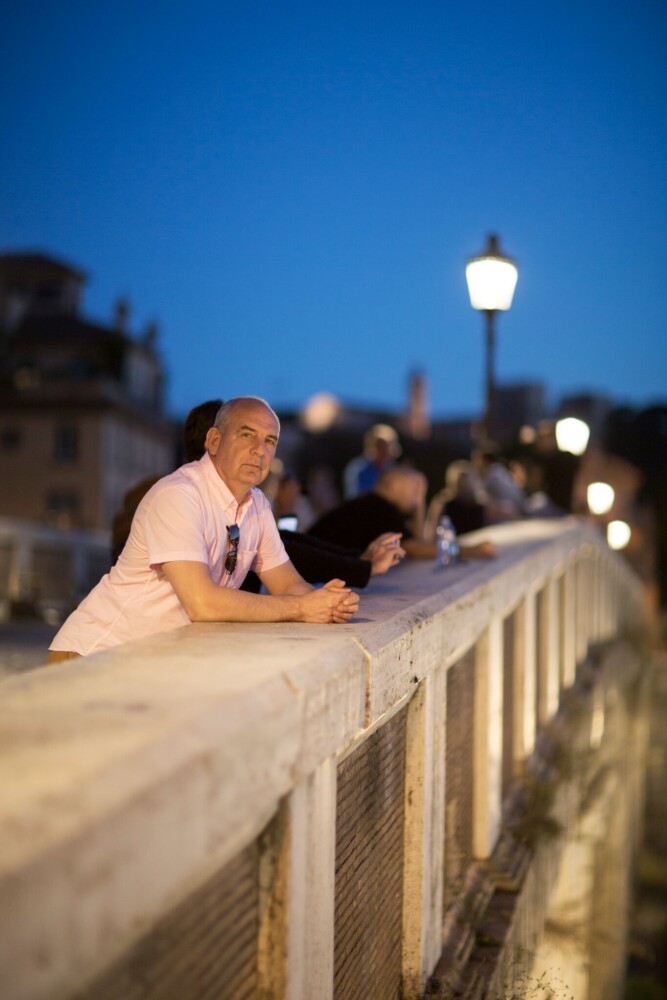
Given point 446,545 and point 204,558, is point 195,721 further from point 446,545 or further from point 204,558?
point 446,545

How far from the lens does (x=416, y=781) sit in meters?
4.24

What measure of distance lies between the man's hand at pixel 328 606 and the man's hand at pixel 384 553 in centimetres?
157

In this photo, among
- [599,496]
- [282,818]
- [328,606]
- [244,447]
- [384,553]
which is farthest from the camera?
[599,496]

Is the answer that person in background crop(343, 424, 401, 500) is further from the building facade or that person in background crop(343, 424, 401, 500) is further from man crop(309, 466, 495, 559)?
the building facade

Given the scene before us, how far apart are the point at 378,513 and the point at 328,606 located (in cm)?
302

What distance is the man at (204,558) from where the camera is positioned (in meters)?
3.58

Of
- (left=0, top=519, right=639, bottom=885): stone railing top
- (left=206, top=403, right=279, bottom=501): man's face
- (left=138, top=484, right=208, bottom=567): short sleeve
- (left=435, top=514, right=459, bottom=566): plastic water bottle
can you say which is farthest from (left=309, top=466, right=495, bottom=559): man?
(left=138, top=484, right=208, bottom=567): short sleeve

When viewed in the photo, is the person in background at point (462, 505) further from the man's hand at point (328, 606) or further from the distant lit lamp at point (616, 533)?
the distant lit lamp at point (616, 533)

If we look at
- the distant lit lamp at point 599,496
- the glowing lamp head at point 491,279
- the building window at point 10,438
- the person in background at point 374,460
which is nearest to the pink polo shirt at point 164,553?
the person in background at point 374,460

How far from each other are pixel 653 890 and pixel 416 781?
2497 cm

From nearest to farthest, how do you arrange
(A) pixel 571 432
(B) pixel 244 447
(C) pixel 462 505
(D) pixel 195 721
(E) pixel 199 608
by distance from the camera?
(D) pixel 195 721 → (E) pixel 199 608 → (B) pixel 244 447 → (C) pixel 462 505 → (A) pixel 571 432

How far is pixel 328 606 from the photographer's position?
3.74m

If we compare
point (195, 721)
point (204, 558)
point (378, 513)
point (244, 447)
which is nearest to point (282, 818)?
point (195, 721)

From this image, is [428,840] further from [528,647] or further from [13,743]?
[528,647]
